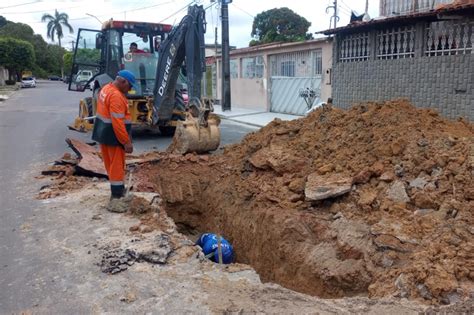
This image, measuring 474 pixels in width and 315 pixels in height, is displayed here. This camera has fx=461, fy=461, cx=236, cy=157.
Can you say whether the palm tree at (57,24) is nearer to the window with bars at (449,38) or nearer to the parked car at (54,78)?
the parked car at (54,78)

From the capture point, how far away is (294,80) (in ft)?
64.4

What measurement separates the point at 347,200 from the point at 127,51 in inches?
345

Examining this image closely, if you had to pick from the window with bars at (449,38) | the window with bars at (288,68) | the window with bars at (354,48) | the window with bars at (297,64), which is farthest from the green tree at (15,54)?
the window with bars at (449,38)

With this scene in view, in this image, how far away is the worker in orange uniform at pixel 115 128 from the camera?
5.95 meters

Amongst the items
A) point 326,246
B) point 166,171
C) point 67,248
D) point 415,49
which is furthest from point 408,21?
point 67,248

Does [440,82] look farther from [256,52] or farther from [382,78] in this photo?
[256,52]

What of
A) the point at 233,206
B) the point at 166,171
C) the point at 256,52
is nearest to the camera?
the point at 233,206

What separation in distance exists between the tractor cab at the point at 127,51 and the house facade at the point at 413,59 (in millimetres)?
5091

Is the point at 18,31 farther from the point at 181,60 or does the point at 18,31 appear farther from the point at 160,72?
the point at 181,60

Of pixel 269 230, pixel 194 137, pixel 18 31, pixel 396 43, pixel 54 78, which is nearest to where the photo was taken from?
pixel 269 230

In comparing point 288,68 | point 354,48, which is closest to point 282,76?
point 288,68

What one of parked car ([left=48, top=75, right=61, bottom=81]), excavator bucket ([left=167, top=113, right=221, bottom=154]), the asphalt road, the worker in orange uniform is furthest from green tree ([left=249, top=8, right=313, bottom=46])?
parked car ([left=48, top=75, right=61, bottom=81])

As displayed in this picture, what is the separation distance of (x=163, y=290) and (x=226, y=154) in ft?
15.3

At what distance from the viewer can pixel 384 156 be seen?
5.87m
